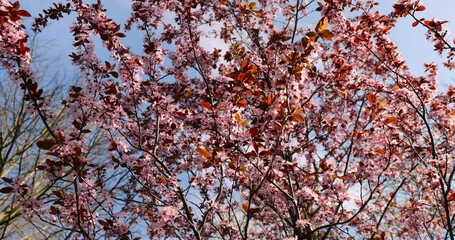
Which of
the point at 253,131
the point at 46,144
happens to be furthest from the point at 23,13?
the point at 253,131

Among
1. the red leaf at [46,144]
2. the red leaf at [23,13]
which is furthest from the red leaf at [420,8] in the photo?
the red leaf at [46,144]

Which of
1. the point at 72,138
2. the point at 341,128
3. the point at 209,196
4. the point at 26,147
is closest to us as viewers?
the point at 72,138

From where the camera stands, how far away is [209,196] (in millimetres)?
4480

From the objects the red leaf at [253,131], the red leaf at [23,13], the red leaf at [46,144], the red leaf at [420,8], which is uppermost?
the red leaf at [420,8]

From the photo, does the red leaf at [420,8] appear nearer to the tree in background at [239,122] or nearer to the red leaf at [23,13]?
the tree in background at [239,122]

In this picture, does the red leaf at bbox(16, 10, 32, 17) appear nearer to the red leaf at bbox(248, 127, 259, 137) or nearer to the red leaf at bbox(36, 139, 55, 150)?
the red leaf at bbox(36, 139, 55, 150)

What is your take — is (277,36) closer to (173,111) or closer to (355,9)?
(173,111)

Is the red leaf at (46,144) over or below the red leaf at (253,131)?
below

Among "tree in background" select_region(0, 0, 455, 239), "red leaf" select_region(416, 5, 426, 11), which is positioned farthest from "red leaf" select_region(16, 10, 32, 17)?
"red leaf" select_region(416, 5, 426, 11)

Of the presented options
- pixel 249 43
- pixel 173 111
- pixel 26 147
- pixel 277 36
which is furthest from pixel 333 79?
pixel 26 147

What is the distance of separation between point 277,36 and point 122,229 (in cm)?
236

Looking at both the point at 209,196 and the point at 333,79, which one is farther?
the point at 333,79

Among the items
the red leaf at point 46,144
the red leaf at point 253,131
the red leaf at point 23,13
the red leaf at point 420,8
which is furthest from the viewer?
the red leaf at point 420,8

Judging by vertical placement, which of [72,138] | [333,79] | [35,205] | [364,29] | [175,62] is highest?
[364,29]
